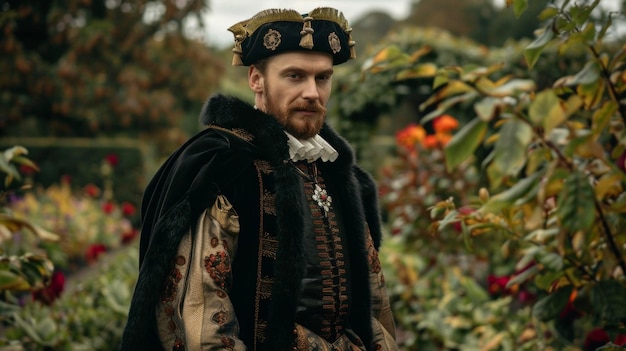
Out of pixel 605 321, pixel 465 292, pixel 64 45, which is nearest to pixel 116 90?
pixel 64 45

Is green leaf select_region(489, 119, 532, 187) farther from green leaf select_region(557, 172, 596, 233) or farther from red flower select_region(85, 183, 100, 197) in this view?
red flower select_region(85, 183, 100, 197)

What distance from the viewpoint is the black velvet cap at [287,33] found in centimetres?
207

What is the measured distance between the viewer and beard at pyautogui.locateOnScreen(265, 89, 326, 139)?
212 cm

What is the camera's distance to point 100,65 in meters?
12.9

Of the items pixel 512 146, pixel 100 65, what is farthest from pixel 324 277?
pixel 100 65

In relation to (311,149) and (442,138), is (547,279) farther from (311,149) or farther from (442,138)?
(442,138)

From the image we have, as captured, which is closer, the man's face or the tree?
the man's face

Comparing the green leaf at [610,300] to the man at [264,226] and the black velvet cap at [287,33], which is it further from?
the black velvet cap at [287,33]

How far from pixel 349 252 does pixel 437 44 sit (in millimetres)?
4016

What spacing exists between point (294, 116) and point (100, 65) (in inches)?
459

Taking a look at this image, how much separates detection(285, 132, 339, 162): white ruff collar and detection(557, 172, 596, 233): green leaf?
42.1 inches

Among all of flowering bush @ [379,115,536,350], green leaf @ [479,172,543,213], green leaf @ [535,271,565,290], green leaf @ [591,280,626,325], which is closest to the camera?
green leaf @ [479,172,543,213]

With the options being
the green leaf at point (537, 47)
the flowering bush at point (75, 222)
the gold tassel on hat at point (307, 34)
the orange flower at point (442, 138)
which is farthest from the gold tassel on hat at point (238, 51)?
the flowering bush at point (75, 222)

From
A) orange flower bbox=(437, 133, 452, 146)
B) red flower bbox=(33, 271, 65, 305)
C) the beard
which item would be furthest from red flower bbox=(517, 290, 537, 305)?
red flower bbox=(33, 271, 65, 305)
